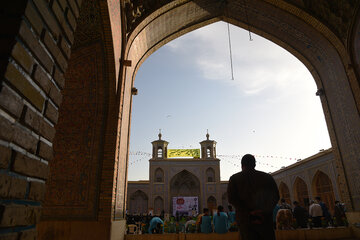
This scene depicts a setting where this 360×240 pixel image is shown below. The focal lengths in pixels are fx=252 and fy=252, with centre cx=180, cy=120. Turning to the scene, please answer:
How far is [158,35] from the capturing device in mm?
6598

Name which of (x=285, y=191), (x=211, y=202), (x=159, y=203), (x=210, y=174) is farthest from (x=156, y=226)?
(x=210, y=174)

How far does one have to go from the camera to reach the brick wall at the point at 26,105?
86cm

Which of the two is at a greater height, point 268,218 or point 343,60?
point 343,60

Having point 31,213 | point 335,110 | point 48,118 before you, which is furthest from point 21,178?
point 335,110

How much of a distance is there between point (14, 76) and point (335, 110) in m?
6.74

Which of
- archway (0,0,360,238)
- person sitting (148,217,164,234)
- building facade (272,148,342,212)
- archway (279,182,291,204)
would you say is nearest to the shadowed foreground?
archway (0,0,360,238)

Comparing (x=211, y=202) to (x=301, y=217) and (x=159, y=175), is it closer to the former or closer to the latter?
(x=159, y=175)

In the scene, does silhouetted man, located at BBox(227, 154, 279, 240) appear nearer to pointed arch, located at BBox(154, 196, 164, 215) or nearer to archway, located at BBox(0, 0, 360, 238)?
archway, located at BBox(0, 0, 360, 238)

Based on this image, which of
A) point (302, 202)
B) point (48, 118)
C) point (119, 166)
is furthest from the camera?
point (302, 202)

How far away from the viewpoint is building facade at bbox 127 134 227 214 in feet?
63.8

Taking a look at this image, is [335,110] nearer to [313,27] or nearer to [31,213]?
[313,27]

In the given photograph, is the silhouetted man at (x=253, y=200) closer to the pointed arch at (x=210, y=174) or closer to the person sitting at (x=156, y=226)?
the person sitting at (x=156, y=226)

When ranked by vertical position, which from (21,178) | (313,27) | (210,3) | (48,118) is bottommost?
(21,178)

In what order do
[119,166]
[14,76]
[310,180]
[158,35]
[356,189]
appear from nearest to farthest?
1. [14,76]
2. [119,166]
3. [356,189]
4. [158,35]
5. [310,180]
